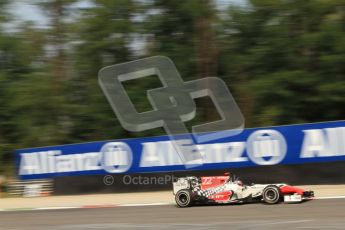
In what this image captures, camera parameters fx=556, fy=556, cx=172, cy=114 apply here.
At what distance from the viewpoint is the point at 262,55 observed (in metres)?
23.6

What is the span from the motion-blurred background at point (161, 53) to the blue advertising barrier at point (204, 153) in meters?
5.60

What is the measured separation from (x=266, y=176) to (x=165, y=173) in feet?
10.2

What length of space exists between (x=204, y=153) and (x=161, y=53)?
9.51 meters

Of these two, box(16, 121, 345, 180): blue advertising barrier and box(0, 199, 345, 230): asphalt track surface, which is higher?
box(16, 121, 345, 180): blue advertising barrier

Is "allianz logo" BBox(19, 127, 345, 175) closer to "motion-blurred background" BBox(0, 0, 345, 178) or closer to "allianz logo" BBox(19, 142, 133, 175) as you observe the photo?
"allianz logo" BBox(19, 142, 133, 175)

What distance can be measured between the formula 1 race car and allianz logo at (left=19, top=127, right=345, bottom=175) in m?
3.25

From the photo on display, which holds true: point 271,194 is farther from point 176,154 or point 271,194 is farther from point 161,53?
point 161,53

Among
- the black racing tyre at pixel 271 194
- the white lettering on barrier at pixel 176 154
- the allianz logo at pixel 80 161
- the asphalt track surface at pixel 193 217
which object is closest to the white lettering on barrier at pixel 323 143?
the white lettering on barrier at pixel 176 154

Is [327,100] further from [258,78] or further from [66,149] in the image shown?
[66,149]

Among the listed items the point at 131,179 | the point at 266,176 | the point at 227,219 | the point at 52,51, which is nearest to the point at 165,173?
the point at 131,179

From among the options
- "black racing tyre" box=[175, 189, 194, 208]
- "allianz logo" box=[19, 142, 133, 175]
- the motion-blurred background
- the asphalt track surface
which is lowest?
the asphalt track surface

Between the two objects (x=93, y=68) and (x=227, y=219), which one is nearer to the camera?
(x=227, y=219)

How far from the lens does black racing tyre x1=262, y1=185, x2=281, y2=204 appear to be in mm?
12406

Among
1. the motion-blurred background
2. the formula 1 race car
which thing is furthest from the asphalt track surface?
the motion-blurred background
